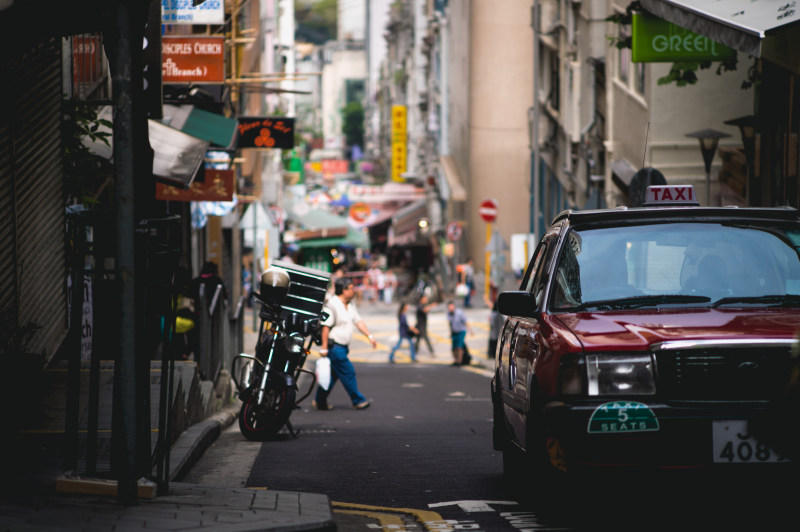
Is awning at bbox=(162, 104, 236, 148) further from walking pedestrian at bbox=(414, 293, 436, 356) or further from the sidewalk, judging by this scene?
walking pedestrian at bbox=(414, 293, 436, 356)

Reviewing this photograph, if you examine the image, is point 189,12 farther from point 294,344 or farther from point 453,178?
point 453,178

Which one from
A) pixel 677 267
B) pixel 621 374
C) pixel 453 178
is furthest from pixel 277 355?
pixel 453 178

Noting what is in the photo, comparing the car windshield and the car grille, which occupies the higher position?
the car windshield

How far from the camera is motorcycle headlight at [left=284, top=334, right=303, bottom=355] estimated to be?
1280 centimetres

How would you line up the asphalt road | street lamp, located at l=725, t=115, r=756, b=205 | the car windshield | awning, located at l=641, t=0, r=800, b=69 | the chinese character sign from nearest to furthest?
the asphalt road < the car windshield < awning, located at l=641, t=0, r=800, b=69 < street lamp, located at l=725, t=115, r=756, b=205 < the chinese character sign

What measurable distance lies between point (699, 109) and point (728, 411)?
17.3m

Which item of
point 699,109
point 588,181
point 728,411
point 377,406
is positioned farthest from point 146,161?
point 588,181

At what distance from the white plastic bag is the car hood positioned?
9.37 meters

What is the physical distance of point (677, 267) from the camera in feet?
24.3

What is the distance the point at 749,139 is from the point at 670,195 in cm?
1099

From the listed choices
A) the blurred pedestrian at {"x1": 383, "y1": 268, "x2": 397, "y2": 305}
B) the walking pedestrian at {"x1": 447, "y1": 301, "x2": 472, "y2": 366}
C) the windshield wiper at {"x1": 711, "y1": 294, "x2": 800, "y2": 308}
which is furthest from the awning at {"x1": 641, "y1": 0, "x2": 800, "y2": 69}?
the blurred pedestrian at {"x1": 383, "y1": 268, "x2": 397, "y2": 305}

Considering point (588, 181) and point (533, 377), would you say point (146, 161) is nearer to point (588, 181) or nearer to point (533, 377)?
point (533, 377)

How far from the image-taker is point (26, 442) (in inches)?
359

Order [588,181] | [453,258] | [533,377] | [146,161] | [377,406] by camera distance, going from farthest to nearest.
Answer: [453,258] → [588,181] → [377,406] → [146,161] → [533,377]
